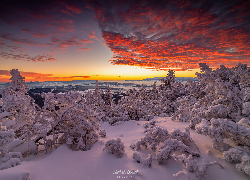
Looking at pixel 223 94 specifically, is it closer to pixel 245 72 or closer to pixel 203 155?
pixel 245 72

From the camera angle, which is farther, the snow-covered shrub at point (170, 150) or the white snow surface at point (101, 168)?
the snow-covered shrub at point (170, 150)

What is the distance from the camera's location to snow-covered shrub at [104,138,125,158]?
14.1 feet

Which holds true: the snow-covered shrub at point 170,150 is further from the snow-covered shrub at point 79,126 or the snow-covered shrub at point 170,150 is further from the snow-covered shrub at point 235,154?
the snow-covered shrub at point 79,126

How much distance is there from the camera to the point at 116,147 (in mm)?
4285

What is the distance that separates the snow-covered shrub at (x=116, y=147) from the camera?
14.1 ft

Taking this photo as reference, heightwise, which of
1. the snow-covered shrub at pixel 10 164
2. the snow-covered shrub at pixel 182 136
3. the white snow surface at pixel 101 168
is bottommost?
the white snow surface at pixel 101 168

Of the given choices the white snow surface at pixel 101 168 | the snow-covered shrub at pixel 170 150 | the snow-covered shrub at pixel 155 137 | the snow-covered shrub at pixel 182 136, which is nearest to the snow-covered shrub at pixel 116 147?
the white snow surface at pixel 101 168

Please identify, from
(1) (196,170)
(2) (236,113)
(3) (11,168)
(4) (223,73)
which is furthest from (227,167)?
(3) (11,168)

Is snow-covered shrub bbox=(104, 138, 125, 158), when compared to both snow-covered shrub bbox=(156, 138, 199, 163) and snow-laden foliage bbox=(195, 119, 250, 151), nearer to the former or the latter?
snow-covered shrub bbox=(156, 138, 199, 163)

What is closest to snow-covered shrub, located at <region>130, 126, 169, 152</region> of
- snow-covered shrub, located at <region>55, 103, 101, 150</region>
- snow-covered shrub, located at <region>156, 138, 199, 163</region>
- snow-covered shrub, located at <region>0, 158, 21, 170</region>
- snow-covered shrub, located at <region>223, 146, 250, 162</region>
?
snow-covered shrub, located at <region>156, 138, 199, 163</region>

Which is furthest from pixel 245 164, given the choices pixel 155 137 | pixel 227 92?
pixel 227 92

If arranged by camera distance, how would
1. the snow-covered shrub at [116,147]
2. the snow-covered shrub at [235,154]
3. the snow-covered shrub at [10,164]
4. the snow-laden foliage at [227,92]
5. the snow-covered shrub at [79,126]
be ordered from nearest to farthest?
the snow-covered shrub at [235,154]
the snow-covered shrub at [10,164]
the snow-laden foliage at [227,92]
the snow-covered shrub at [116,147]
the snow-covered shrub at [79,126]

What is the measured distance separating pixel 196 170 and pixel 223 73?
169 inches

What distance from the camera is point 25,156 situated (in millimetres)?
4480
